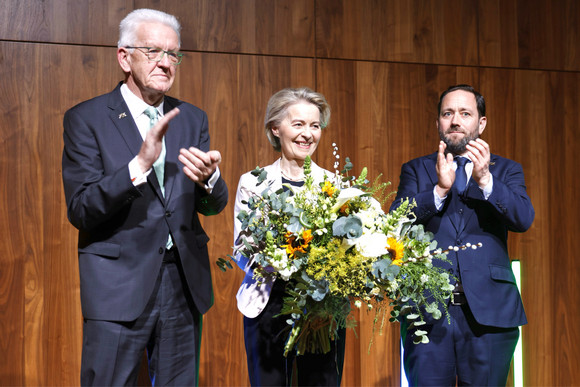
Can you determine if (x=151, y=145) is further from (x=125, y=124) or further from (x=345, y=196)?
(x=345, y=196)

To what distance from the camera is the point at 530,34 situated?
13.9 ft

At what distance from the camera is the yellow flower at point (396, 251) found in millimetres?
1991

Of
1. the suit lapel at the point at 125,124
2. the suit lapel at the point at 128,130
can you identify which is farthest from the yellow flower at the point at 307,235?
the suit lapel at the point at 125,124

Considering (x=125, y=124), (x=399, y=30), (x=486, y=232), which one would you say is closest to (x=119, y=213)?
(x=125, y=124)

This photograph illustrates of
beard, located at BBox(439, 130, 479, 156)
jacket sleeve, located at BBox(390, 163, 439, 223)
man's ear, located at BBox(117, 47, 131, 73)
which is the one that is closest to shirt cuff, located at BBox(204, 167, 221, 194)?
man's ear, located at BBox(117, 47, 131, 73)

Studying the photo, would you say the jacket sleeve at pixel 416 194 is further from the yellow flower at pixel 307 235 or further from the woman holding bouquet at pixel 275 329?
the yellow flower at pixel 307 235

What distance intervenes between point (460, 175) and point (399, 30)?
1.66 m

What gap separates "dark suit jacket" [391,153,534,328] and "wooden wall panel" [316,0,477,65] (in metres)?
1.50

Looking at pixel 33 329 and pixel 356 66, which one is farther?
pixel 356 66

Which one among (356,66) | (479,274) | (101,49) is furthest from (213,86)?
(479,274)

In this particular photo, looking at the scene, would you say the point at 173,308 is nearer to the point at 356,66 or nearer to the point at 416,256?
the point at 416,256

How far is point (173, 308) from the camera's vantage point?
6.89ft

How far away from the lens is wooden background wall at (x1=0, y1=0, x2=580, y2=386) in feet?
11.2

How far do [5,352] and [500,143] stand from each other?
3279mm
